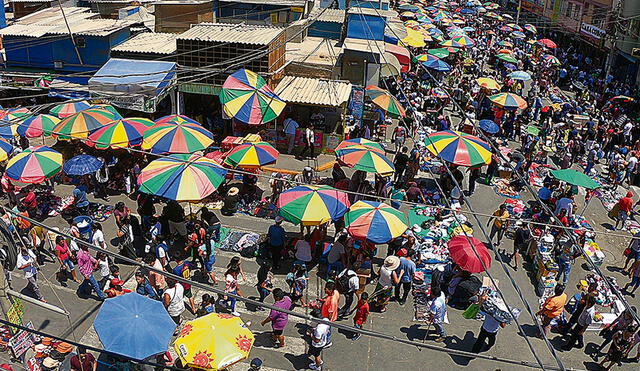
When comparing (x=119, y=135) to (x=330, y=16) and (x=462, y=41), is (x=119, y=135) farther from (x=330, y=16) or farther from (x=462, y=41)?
(x=462, y=41)

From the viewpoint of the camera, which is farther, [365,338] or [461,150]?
[461,150]

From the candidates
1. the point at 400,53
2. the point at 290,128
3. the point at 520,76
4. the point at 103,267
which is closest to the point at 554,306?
the point at 103,267

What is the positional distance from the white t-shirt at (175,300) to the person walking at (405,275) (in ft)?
14.2

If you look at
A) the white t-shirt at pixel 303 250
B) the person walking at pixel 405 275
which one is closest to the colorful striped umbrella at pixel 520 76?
the person walking at pixel 405 275

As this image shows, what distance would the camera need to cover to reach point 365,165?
530 inches

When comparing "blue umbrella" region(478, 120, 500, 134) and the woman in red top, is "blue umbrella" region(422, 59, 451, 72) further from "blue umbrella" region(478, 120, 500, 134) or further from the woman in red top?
the woman in red top

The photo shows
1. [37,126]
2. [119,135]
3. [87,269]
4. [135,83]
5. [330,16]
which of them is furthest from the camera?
[330,16]

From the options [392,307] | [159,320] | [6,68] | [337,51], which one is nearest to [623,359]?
[392,307]

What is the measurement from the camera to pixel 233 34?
18.7 meters

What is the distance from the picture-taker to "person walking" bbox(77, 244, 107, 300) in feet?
34.0

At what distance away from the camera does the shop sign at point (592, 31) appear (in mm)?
34469

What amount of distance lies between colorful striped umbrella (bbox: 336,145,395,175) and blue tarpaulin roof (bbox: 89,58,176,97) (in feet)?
21.1

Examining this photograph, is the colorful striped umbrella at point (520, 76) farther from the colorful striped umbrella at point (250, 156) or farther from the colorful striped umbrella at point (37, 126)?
the colorful striped umbrella at point (37, 126)

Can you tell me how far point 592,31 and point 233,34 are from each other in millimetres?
28493
